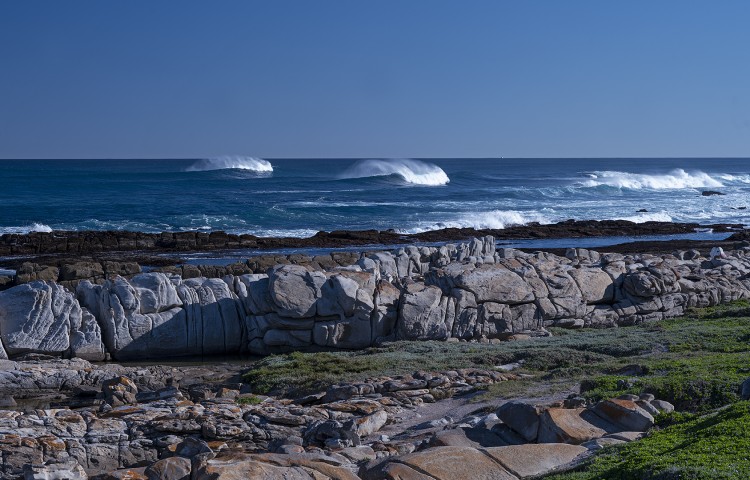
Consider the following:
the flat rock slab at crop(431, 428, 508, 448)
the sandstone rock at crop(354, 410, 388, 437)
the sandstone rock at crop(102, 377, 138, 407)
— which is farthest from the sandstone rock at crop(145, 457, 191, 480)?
the sandstone rock at crop(102, 377, 138, 407)

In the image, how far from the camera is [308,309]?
22438 mm

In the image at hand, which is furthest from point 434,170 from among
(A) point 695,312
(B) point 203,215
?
(A) point 695,312

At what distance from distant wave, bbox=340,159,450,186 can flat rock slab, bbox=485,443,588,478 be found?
90296mm

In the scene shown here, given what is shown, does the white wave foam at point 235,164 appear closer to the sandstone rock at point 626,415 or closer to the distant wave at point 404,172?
the distant wave at point 404,172

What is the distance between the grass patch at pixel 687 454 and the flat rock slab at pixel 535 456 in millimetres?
529

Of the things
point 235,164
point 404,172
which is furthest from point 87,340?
point 235,164

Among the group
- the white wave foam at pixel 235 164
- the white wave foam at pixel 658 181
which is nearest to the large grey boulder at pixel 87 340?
the white wave foam at pixel 658 181

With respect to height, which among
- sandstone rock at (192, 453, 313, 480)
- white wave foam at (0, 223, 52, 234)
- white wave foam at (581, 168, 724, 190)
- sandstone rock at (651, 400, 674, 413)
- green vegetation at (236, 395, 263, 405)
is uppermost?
white wave foam at (581, 168, 724, 190)

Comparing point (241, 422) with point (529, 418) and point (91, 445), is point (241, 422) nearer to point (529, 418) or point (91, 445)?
point (91, 445)

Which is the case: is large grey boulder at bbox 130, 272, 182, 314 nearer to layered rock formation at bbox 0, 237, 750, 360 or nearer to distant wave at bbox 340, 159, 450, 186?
layered rock formation at bbox 0, 237, 750, 360

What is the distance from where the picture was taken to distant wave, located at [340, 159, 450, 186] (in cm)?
10325

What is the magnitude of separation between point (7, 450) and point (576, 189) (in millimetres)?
86263

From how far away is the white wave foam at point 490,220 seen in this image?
5478 centimetres

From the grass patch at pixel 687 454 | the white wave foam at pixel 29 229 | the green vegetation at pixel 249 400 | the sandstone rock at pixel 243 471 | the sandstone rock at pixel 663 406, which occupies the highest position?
the grass patch at pixel 687 454
